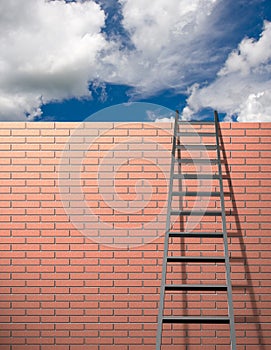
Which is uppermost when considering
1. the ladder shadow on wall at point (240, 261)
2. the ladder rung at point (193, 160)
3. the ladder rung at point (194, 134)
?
the ladder rung at point (194, 134)

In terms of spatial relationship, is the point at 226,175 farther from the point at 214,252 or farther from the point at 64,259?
the point at 64,259

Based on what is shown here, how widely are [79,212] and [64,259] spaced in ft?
1.46

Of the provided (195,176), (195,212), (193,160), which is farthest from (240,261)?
(193,160)

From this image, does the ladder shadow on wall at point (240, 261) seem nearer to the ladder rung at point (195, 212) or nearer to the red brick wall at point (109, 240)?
the red brick wall at point (109, 240)

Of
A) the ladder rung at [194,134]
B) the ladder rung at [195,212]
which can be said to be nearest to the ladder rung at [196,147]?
the ladder rung at [194,134]

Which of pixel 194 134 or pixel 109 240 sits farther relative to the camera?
pixel 194 134

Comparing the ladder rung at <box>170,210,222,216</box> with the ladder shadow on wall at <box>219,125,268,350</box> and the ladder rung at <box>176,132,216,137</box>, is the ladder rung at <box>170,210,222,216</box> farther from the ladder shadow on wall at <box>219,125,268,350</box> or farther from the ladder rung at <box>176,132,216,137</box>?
the ladder rung at <box>176,132,216,137</box>

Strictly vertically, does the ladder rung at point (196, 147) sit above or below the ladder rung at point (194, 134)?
below

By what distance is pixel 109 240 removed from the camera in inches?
156

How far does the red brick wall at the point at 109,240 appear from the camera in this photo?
3.90m

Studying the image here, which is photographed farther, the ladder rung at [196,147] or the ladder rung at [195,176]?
the ladder rung at [196,147]

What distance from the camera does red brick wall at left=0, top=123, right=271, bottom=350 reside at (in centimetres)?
390

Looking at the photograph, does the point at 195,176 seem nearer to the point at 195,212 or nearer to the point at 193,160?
the point at 193,160

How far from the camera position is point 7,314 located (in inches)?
156
